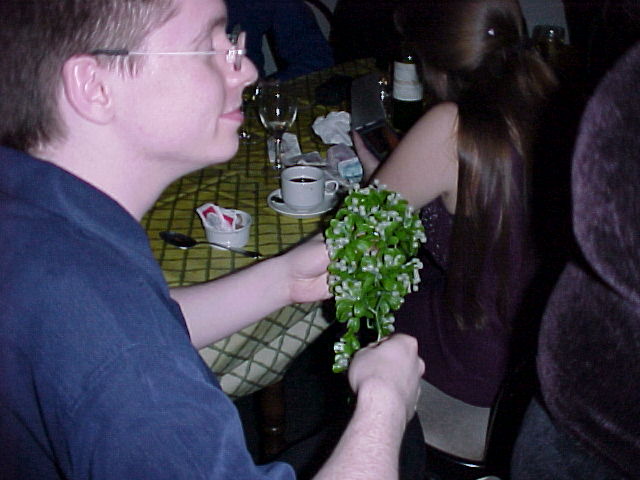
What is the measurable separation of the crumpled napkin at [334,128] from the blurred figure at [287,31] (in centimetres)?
96

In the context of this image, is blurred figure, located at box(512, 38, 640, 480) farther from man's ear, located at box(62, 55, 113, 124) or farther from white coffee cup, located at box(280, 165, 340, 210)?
white coffee cup, located at box(280, 165, 340, 210)

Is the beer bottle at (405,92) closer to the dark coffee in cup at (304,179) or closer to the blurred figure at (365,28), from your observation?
the dark coffee in cup at (304,179)

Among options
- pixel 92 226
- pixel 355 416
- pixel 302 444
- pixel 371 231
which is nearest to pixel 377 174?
pixel 371 231

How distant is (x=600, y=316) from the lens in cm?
75

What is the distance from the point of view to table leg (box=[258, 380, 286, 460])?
219 centimetres

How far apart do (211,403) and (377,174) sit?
1.15 m

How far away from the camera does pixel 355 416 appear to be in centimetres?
114

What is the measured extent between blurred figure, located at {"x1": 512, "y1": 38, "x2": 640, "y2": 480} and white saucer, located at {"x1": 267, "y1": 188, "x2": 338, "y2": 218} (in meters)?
0.96

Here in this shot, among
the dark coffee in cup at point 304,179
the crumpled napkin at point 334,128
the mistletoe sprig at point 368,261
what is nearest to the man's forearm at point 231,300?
the mistletoe sprig at point 368,261

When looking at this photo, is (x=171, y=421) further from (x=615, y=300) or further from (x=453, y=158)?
(x=453, y=158)

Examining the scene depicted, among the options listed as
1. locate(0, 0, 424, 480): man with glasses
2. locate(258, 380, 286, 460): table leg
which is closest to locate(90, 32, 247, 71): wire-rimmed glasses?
locate(0, 0, 424, 480): man with glasses

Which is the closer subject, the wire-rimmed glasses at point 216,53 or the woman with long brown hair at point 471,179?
the wire-rimmed glasses at point 216,53

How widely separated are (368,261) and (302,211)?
26.8 inches

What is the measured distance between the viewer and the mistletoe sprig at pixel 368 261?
Result: 1267mm
